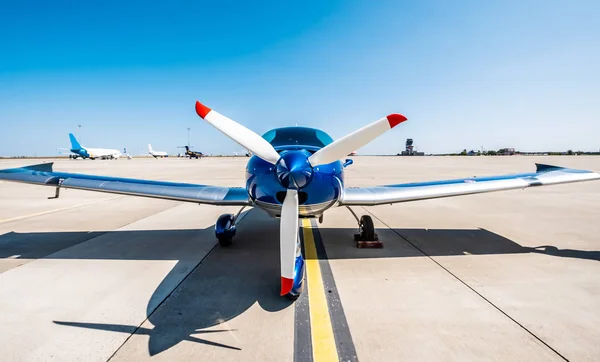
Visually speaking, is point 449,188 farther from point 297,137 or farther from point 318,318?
point 318,318

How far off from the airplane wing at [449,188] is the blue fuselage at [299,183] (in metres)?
1.05

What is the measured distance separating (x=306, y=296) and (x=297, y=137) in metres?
2.77

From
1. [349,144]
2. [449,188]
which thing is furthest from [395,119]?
[449,188]

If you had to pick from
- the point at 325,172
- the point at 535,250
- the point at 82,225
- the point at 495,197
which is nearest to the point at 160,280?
the point at 325,172

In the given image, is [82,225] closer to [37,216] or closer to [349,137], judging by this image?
[37,216]

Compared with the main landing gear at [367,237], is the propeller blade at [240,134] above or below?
above

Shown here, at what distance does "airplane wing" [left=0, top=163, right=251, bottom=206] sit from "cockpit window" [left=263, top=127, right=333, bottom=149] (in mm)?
1168

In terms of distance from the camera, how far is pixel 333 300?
3299mm

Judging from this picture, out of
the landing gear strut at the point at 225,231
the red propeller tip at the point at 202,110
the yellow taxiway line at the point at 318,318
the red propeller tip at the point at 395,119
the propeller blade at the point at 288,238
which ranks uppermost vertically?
the red propeller tip at the point at 202,110

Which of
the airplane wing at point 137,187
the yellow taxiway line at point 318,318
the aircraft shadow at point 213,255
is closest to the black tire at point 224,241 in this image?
the aircraft shadow at point 213,255

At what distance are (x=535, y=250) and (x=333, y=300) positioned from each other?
4403 millimetres

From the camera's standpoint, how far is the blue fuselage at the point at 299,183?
3.25m

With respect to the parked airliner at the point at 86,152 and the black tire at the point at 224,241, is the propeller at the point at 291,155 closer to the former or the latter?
the black tire at the point at 224,241

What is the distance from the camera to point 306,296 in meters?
3.43
